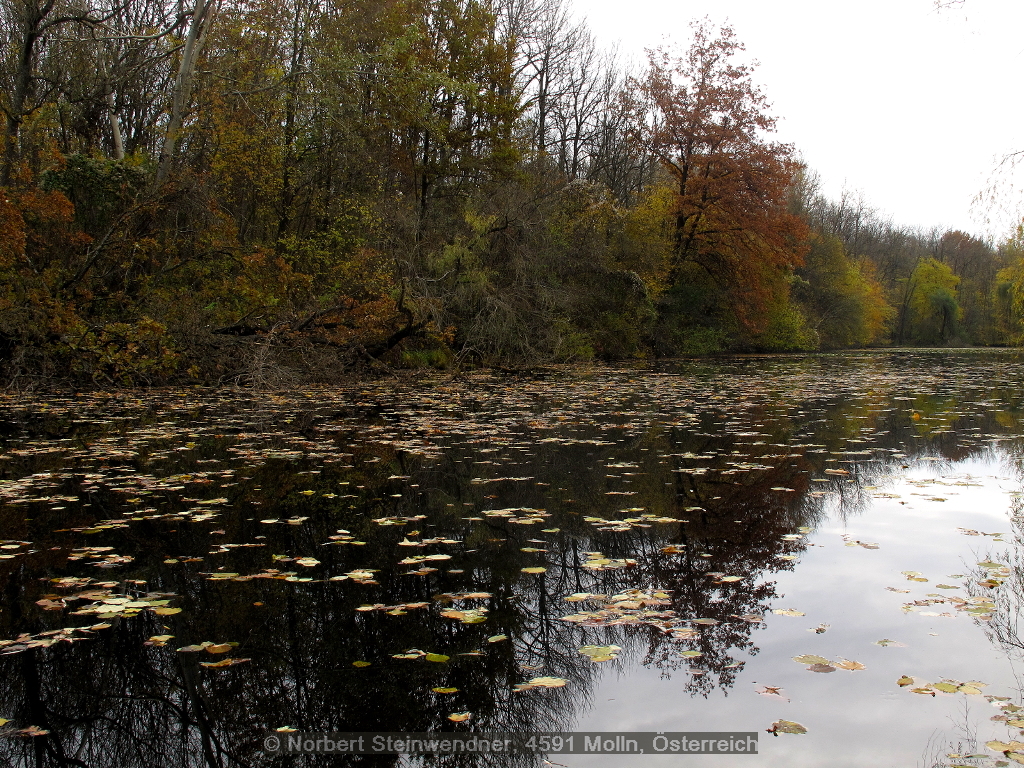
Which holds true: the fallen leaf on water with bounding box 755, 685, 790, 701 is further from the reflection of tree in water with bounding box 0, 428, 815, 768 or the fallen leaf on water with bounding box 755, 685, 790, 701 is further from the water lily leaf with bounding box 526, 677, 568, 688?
the water lily leaf with bounding box 526, 677, 568, 688

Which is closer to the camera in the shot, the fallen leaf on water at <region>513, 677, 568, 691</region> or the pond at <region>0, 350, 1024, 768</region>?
the pond at <region>0, 350, 1024, 768</region>

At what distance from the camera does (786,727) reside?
236 centimetres

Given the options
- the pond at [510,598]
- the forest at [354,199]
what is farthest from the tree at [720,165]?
the pond at [510,598]

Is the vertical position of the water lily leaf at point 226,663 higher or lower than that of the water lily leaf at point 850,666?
lower

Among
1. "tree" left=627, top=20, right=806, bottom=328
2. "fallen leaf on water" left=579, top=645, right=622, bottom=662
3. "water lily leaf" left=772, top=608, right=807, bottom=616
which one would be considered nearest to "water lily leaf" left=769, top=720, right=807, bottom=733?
"fallen leaf on water" left=579, top=645, right=622, bottom=662

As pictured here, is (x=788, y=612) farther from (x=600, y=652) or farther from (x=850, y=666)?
(x=600, y=652)

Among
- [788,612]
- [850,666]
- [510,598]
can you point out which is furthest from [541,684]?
[788,612]

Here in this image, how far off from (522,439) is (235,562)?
185 inches

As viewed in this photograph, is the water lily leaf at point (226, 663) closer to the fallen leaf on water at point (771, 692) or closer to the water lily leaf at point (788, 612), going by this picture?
the fallen leaf on water at point (771, 692)

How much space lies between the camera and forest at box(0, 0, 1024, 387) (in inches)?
558

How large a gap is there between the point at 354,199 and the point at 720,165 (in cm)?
1746

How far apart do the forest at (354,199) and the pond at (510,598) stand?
7.41 m

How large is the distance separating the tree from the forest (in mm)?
126

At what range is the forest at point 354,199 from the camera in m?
14.2
